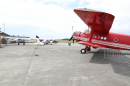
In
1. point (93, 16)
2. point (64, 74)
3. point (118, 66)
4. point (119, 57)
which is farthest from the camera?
point (119, 57)

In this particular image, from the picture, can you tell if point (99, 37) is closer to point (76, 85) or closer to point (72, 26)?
point (72, 26)

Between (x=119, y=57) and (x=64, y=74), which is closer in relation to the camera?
(x=64, y=74)

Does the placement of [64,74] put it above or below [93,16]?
below

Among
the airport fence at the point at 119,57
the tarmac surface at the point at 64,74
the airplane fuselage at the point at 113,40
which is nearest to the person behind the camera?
the tarmac surface at the point at 64,74

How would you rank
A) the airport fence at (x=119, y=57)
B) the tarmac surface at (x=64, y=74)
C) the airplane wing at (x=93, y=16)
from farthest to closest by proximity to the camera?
the airport fence at (x=119, y=57), the airplane wing at (x=93, y=16), the tarmac surface at (x=64, y=74)

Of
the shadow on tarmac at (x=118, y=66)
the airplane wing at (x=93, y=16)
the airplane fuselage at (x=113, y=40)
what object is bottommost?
the shadow on tarmac at (x=118, y=66)

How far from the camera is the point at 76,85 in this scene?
3133 millimetres

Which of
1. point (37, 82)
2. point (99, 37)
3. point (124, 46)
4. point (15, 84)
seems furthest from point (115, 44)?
point (15, 84)

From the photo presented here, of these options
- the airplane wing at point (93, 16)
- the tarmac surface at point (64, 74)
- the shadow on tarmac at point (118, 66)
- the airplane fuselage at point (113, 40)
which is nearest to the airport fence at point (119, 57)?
the shadow on tarmac at point (118, 66)

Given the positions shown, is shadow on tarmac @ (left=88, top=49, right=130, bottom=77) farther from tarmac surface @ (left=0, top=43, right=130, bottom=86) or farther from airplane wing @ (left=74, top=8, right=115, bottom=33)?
airplane wing @ (left=74, top=8, right=115, bottom=33)

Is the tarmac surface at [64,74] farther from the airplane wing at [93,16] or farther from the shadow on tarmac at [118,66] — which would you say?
Result: the airplane wing at [93,16]

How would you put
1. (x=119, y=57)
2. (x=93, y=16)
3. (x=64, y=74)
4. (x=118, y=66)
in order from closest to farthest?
(x=64, y=74) → (x=118, y=66) → (x=93, y=16) → (x=119, y=57)

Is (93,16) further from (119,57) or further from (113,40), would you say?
(113,40)

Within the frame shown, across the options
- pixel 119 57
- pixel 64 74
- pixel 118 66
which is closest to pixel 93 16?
pixel 118 66
